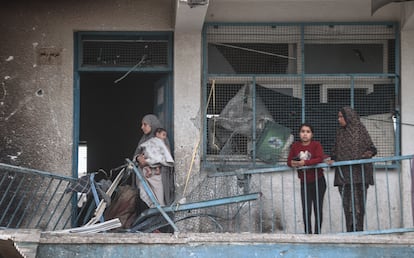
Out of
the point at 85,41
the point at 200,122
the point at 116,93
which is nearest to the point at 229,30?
the point at 200,122

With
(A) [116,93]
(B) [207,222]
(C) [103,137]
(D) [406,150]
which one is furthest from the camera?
(C) [103,137]

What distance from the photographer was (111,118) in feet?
47.2

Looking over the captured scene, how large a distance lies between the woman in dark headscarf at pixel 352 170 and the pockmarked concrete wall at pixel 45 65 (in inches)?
103

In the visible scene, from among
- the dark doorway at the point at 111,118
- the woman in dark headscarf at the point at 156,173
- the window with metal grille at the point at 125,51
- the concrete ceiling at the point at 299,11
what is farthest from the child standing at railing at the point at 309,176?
the dark doorway at the point at 111,118

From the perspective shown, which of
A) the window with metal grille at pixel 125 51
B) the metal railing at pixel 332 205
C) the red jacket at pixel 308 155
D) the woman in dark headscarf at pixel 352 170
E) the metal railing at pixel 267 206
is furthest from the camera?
the window with metal grille at pixel 125 51

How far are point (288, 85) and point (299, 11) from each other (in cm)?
92

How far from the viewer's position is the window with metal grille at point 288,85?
8.80 metres

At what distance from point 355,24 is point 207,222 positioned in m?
3.10

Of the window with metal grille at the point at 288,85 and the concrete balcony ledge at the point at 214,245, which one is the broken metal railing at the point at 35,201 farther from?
the concrete balcony ledge at the point at 214,245

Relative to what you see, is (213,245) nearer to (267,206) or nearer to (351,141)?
(351,141)

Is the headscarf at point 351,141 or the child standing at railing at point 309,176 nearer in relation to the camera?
the child standing at railing at point 309,176

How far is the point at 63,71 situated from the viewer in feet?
28.9

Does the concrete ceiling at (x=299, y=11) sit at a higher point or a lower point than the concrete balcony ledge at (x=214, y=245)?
higher

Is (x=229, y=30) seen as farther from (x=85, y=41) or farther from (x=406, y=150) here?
(x=406, y=150)
